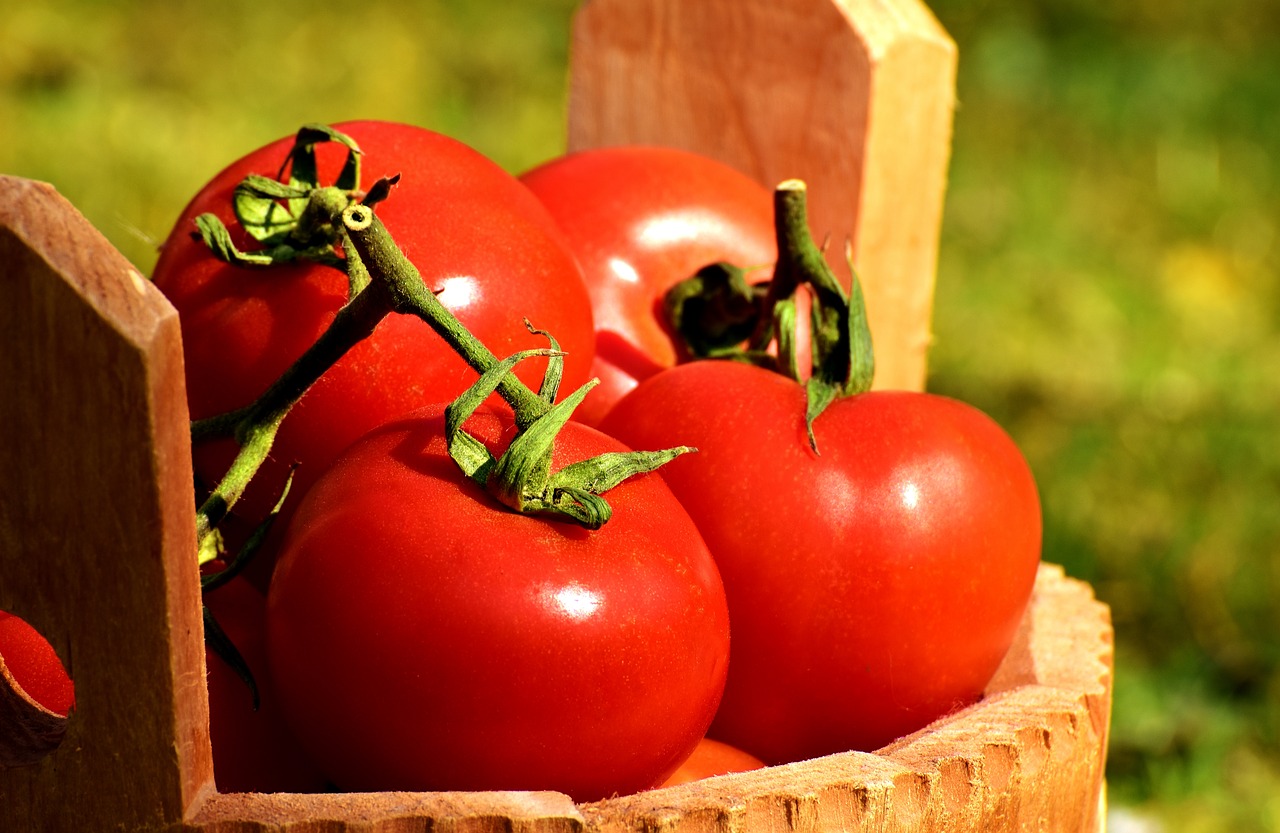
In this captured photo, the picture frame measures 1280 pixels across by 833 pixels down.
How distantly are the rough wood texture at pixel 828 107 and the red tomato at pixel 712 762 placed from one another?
43 cm

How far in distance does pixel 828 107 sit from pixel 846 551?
455 mm

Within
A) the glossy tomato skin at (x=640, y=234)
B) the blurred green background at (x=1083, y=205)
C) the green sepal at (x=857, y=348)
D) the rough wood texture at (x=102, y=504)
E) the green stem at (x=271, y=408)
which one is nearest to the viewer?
the rough wood texture at (x=102, y=504)

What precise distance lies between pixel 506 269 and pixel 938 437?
0.21 metres

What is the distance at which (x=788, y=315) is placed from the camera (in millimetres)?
767

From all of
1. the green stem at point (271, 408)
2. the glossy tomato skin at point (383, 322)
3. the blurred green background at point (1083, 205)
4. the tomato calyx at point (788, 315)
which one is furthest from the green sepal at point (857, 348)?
the blurred green background at point (1083, 205)

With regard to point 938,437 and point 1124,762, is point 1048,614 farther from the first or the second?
point 1124,762

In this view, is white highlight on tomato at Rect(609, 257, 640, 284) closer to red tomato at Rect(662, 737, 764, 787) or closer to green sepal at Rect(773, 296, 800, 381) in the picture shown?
green sepal at Rect(773, 296, 800, 381)

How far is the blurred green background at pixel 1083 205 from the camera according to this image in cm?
164

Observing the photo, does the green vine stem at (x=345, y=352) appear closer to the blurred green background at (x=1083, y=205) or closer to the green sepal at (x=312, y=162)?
the green sepal at (x=312, y=162)

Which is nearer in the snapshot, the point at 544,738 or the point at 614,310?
the point at 544,738

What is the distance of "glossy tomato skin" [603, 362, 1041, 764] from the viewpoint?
2.21 ft

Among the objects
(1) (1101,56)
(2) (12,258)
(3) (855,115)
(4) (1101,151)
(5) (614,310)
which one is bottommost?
(2) (12,258)

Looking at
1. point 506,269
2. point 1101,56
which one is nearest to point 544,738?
point 506,269

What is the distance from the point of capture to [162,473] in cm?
50
